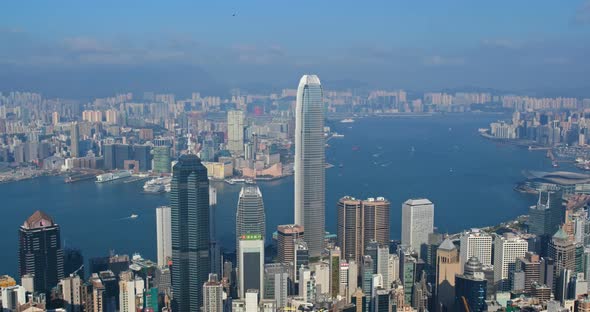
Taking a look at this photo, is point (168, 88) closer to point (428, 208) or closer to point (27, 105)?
point (27, 105)

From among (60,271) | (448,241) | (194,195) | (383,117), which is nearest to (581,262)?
(448,241)

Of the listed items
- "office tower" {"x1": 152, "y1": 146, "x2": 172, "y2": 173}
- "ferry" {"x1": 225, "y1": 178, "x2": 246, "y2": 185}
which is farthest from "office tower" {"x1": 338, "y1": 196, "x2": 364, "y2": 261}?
"office tower" {"x1": 152, "y1": 146, "x2": 172, "y2": 173}

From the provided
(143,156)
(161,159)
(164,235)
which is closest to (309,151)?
(164,235)

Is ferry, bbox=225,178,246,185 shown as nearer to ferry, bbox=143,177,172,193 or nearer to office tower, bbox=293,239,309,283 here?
ferry, bbox=143,177,172,193

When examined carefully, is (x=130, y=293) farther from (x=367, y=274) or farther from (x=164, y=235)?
(x=367, y=274)

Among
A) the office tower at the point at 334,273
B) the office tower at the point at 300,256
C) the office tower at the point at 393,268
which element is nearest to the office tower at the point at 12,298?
the office tower at the point at 300,256

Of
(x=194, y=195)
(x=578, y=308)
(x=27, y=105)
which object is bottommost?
(x=578, y=308)

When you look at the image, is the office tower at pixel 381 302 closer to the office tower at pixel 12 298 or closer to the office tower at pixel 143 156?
the office tower at pixel 12 298
